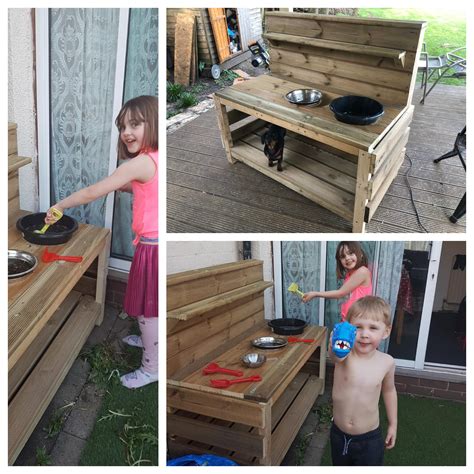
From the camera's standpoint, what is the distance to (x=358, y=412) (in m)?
1.53

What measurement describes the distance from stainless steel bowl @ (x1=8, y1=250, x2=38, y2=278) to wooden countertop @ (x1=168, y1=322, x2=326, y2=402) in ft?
2.11

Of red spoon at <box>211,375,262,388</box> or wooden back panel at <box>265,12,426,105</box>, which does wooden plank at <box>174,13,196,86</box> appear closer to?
wooden back panel at <box>265,12,426,105</box>

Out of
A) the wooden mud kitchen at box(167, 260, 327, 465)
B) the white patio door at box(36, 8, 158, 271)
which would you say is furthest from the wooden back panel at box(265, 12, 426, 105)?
the wooden mud kitchen at box(167, 260, 327, 465)

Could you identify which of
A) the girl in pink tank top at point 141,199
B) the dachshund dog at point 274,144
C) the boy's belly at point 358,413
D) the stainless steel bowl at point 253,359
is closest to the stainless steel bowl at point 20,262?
the girl in pink tank top at point 141,199

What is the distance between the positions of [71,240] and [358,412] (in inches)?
47.6

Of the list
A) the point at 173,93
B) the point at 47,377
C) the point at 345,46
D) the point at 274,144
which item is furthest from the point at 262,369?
the point at 173,93

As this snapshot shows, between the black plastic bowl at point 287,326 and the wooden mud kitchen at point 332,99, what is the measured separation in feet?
1.60

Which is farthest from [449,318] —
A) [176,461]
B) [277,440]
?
[176,461]

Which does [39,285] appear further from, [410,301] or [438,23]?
[438,23]

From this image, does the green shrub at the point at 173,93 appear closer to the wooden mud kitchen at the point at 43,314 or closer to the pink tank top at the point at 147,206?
the wooden mud kitchen at the point at 43,314

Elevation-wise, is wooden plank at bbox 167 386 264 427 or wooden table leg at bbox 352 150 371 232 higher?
wooden table leg at bbox 352 150 371 232

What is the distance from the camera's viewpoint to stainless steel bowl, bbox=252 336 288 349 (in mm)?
1863

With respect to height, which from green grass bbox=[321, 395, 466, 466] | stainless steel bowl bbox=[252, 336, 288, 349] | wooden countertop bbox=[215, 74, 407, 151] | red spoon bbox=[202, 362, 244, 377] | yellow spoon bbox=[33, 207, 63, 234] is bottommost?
green grass bbox=[321, 395, 466, 466]
